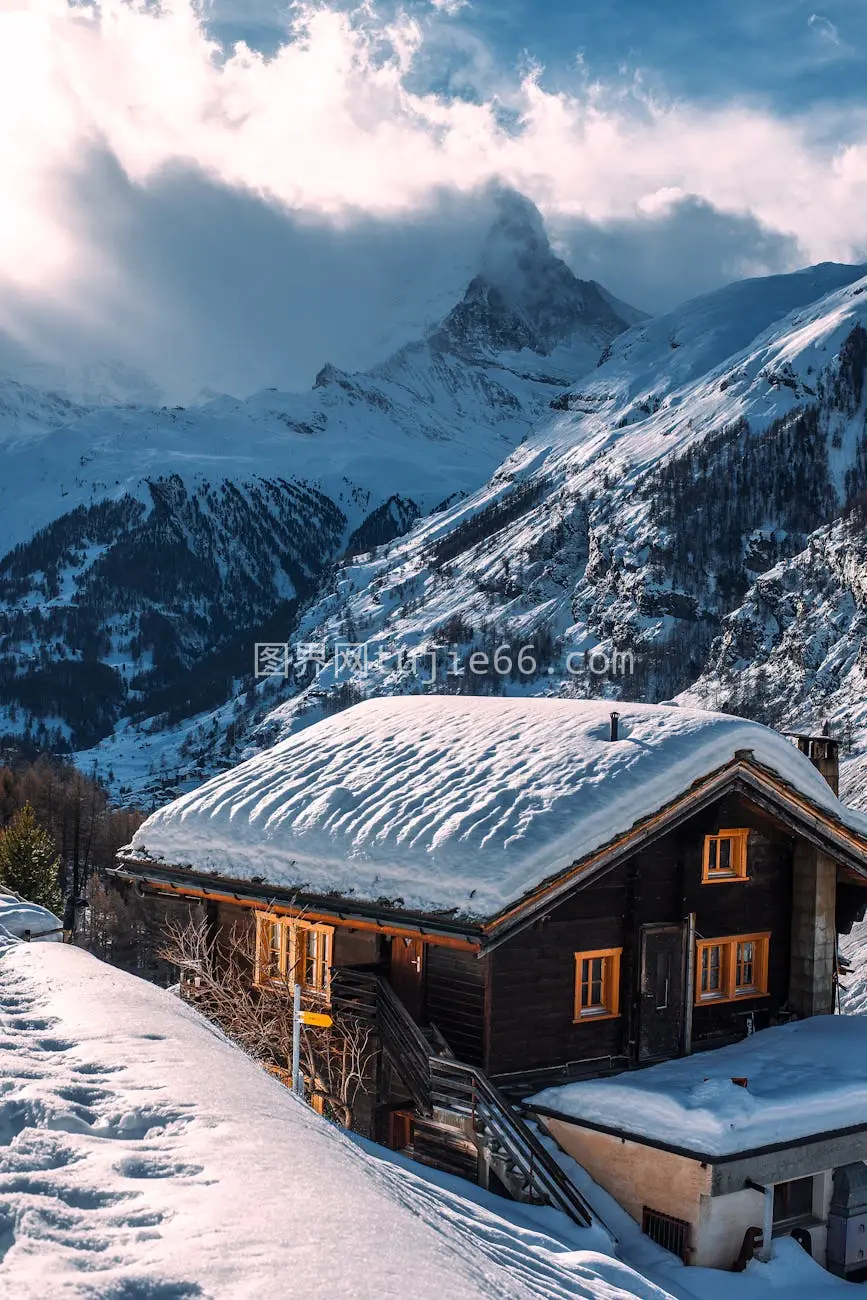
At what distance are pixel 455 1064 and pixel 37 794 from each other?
87370mm

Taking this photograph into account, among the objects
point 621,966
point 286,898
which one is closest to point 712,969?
point 621,966

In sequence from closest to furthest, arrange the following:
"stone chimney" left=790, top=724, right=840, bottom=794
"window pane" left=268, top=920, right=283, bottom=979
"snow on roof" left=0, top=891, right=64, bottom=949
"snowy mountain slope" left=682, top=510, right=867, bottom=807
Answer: "snow on roof" left=0, top=891, right=64, bottom=949
"window pane" left=268, top=920, right=283, bottom=979
"stone chimney" left=790, top=724, right=840, bottom=794
"snowy mountain slope" left=682, top=510, right=867, bottom=807

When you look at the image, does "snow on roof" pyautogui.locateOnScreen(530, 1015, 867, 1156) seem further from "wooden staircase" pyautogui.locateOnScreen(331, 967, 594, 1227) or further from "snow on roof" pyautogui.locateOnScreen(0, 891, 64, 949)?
"snow on roof" pyautogui.locateOnScreen(0, 891, 64, 949)

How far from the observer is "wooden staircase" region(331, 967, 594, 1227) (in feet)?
56.1

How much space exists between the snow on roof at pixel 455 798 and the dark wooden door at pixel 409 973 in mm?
1456

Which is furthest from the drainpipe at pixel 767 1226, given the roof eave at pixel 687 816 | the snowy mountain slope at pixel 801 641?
the snowy mountain slope at pixel 801 641

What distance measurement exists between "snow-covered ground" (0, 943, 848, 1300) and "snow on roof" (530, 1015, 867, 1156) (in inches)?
272

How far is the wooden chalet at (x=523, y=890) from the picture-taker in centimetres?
1819

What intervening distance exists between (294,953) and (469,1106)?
15.6 feet

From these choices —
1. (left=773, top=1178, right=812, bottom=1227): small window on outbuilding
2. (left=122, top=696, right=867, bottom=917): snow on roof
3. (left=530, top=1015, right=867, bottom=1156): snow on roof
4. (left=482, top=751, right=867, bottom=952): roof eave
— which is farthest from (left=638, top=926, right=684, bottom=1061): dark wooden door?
(left=773, top=1178, right=812, bottom=1227): small window on outbuilding

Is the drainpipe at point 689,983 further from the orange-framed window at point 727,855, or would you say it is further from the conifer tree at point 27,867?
the conifer tree at point 27,867

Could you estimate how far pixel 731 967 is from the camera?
21.8 m

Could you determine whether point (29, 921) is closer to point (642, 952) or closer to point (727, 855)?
point (642, 952)

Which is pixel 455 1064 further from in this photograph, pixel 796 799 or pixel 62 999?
pixel 62 999
